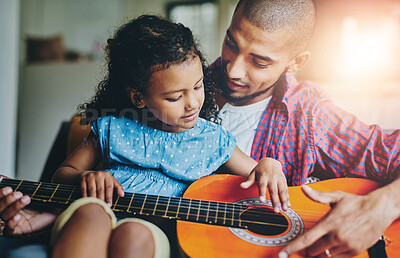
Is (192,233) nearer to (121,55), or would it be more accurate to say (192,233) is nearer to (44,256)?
(44,256)

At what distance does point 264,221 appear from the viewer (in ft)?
2.43

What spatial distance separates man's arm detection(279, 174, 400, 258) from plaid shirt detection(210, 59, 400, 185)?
0.43 ft

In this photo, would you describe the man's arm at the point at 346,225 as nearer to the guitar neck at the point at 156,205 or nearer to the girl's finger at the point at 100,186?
the guitar neck at the point at 156,205

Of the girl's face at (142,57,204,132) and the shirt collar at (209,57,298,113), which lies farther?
the shirt collar at (209,57,298,113)

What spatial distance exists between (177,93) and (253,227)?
15.8 inches

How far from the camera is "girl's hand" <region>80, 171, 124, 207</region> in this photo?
73cm

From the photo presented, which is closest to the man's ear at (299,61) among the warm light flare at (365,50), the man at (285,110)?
the man at (285,110)

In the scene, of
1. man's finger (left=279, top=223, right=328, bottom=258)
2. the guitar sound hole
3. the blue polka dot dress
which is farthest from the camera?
the blue polka dot dress

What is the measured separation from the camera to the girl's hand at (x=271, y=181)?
74 cm

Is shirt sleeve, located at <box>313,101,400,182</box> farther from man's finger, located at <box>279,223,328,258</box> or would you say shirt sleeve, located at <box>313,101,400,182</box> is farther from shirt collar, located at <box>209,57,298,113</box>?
man's finger, located at <box>279,223,328,258</box>

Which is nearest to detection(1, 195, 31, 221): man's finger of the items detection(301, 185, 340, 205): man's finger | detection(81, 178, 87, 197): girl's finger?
detection(81, 178, 87, 197): girl's finger

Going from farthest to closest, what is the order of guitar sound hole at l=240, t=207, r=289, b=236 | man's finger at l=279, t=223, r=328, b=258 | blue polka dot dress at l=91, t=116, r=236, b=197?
blue polka dot dress at l=91, t=116, r=236, b=197 < guitar sound hole at l=240, t=207, r=289, b=236 < man's finger at l=279, t=223, r=328, b=258

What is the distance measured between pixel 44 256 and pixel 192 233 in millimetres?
335

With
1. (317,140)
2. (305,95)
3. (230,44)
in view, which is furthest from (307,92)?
(230,44)
